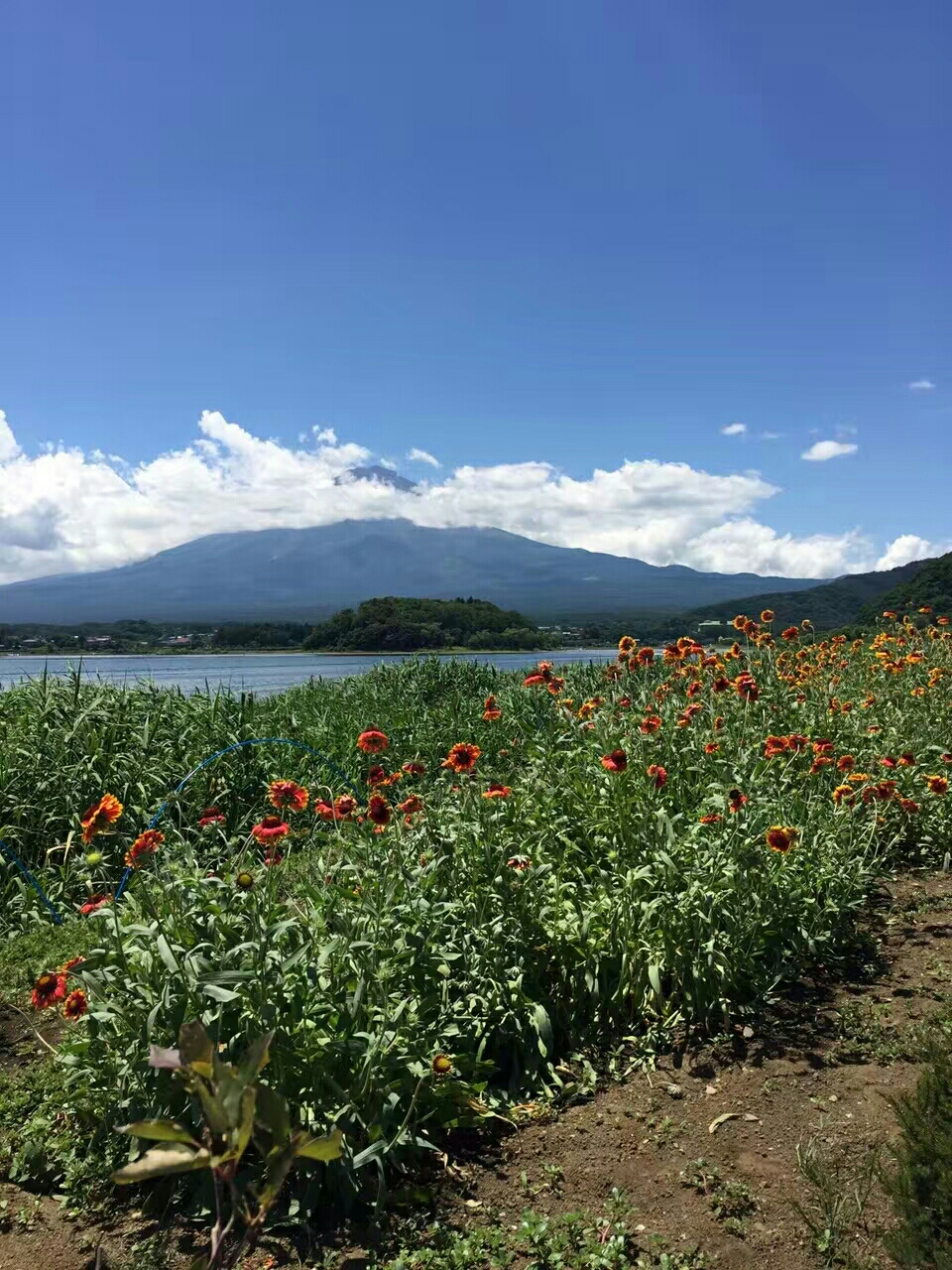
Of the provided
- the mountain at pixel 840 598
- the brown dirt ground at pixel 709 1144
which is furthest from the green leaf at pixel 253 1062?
the mountain at pixel 840 598

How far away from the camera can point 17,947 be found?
4.09 meters

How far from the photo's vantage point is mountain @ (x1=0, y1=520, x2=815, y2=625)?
77250 millimetres

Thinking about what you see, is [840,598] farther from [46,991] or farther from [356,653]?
[46,991]

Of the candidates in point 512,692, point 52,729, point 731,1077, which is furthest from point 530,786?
point 512,692

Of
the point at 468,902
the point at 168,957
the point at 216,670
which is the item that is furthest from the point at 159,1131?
the point at 216,670

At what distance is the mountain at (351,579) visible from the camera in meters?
77.2

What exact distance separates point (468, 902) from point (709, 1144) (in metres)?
1.04

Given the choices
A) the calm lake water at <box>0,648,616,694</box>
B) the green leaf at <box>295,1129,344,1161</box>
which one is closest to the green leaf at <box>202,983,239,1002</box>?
the green leaf at <box>295,1129,344,1161</box>

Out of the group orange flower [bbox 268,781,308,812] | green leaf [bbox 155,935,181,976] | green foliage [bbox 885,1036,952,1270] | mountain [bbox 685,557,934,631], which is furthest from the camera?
mountain [bbox 685,557,934,631]

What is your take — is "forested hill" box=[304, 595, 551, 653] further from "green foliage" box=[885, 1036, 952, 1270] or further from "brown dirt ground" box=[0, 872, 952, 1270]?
"green foliage" box=[885, 1036, 952, 1270]

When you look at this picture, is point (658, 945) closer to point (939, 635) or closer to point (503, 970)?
point (503, 970)

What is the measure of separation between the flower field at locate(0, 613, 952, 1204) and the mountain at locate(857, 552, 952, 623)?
4.82 meters

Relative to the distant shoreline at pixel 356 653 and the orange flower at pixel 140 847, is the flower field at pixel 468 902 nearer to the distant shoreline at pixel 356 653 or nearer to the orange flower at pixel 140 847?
the orange flower at pixel 140 847

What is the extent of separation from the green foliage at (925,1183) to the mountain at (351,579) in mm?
61296
